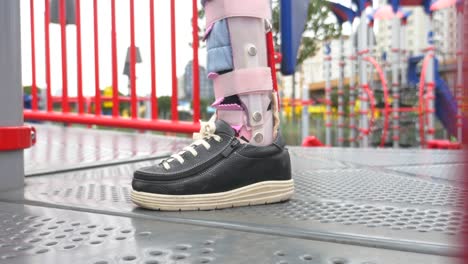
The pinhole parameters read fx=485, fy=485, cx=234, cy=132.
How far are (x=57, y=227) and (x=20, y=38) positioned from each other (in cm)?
54

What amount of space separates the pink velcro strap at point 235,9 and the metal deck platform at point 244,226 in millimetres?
384

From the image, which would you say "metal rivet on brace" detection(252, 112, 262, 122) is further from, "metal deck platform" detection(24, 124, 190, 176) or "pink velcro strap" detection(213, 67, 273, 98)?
"metal deck platform" detection(24, 124, 190, 176)

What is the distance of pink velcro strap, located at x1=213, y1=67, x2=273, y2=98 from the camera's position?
961mm

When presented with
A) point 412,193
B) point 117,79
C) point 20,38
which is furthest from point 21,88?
point 117,79

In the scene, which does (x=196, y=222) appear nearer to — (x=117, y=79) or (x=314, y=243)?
(x=314, y=243)

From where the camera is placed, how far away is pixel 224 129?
3.18ft

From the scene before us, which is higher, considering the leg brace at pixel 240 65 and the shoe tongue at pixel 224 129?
the leg brace at pixel 240 65

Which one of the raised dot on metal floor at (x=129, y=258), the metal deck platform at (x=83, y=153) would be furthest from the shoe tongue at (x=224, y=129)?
the metal deck platform at (x=83, y=153)

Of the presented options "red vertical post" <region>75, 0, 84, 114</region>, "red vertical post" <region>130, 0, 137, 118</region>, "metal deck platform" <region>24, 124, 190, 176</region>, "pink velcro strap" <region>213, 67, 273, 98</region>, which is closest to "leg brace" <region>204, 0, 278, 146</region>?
"pink velcro strap" <region>213, 67, 273, 98</region>

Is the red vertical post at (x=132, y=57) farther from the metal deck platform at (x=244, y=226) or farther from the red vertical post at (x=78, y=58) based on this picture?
the metal deck platform at (x=244, y=226)

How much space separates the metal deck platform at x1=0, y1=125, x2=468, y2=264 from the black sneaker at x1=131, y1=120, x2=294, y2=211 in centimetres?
3

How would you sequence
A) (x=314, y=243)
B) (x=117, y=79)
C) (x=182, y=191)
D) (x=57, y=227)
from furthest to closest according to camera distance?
(x=117, y=79), (x=182, y=191), (x=57, y=227), (x=314, y=243)

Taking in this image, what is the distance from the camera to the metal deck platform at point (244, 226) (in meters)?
0.62

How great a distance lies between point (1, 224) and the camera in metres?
0.82
